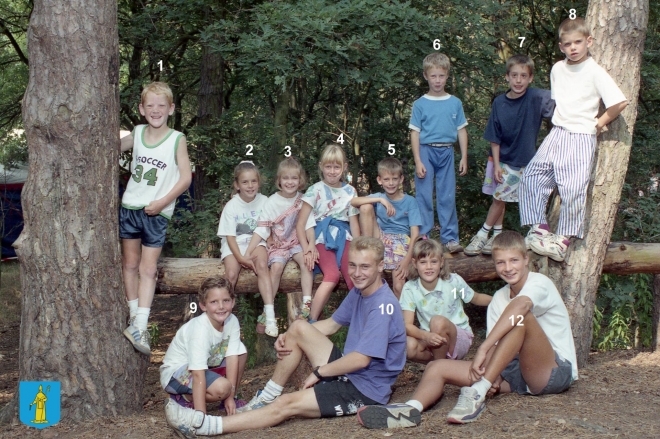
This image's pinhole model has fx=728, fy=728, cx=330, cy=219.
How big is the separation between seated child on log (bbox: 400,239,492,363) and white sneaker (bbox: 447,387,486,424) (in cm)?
67

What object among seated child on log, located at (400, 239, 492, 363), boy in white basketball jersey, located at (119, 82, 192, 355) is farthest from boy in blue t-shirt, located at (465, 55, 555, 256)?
boy in white basketball jersey, located at (119, 82, 192, 355)

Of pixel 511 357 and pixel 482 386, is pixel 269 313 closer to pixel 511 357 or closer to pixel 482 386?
pixel 482 386

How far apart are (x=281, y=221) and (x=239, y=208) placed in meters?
0.36

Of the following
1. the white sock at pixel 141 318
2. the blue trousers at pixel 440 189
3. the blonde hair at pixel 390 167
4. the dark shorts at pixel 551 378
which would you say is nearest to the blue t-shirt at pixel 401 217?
the blonde hair at pixel 390 167

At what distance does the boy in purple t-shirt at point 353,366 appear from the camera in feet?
15.5

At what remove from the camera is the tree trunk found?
5.70 m

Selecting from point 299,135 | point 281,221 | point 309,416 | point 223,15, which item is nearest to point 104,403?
point 309,416

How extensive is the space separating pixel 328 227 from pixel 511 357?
1.84 metres

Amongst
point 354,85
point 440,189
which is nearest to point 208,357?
point 440,189

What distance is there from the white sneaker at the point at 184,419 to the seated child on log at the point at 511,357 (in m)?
1.08

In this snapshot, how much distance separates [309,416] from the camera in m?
4.93

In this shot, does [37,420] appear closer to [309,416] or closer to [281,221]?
[309,416]

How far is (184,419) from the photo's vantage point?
4.69 metres

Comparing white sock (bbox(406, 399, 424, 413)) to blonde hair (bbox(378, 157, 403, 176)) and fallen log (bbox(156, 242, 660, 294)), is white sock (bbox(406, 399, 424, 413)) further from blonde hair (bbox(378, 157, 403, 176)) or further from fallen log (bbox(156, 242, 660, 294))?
blonde hair (bbox(378, 157, 403, 176))
